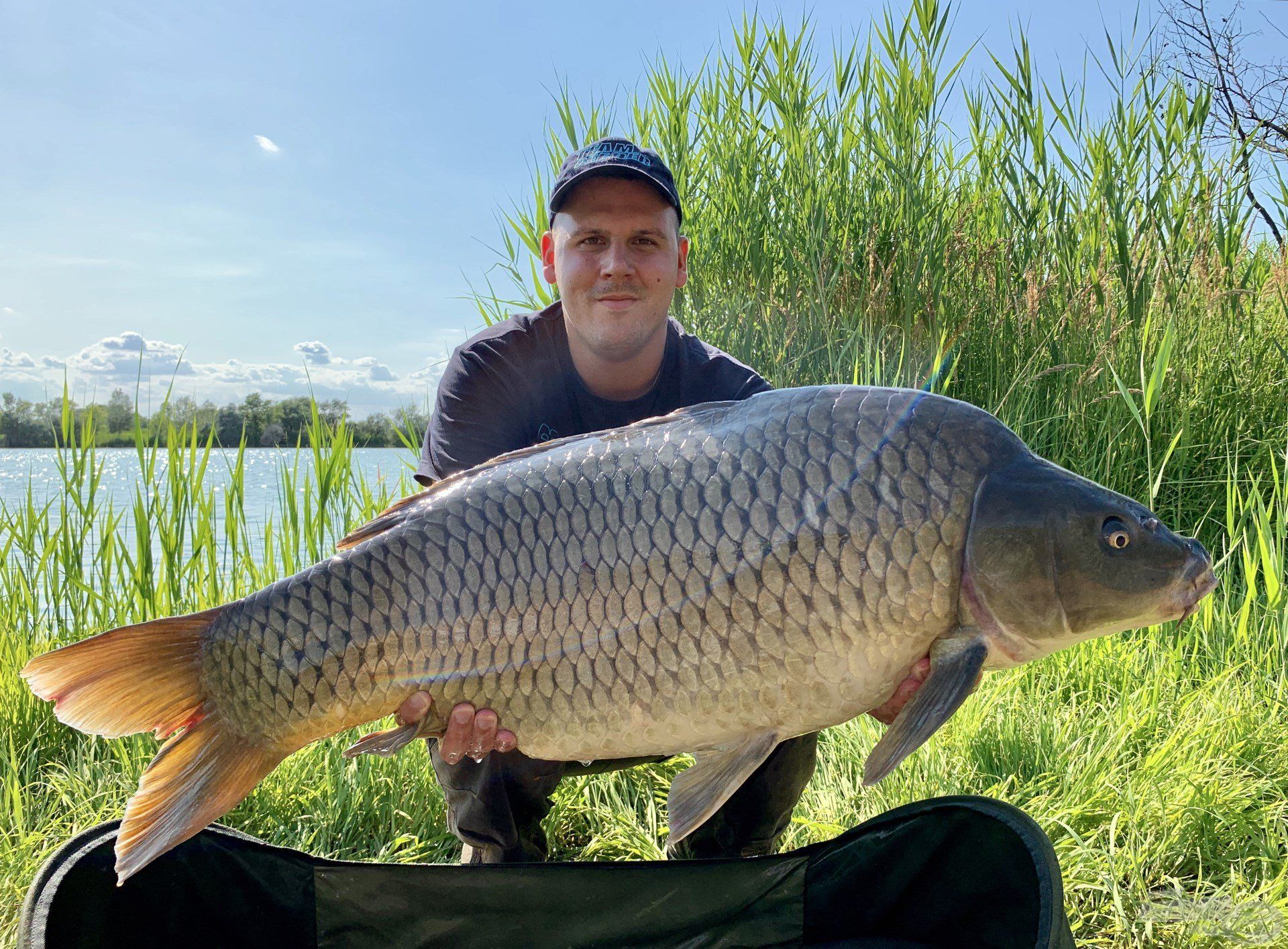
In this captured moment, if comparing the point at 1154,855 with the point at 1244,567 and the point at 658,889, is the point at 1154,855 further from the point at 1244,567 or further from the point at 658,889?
the point at 1244,567

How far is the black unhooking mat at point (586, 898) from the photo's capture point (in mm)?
1604

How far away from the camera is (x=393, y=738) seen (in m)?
1.41

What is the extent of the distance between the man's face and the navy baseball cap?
0.07 ft

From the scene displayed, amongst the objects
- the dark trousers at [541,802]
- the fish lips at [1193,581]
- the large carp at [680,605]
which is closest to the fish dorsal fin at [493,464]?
the large carp at [680,605]

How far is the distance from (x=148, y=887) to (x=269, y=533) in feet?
4.56

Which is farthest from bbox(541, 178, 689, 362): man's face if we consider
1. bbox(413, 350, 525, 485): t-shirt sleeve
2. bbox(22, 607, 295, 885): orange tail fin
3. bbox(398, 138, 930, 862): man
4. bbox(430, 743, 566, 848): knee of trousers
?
bbox(22, 607, 295, 885): orange tail fin

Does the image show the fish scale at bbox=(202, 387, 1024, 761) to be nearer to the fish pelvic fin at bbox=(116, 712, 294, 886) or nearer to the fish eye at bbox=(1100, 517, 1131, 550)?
the fish pelvic fin at bbox=(116, 712, 294, 886)

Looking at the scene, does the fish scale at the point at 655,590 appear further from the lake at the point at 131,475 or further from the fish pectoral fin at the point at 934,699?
the lake at the point at 131,475

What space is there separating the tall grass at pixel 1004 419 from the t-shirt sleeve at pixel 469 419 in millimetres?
740

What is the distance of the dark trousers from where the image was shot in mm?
1763

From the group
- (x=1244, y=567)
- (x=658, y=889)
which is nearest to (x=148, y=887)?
(x=658, y=889)

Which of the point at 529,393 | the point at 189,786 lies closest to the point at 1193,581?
the point at 529,393

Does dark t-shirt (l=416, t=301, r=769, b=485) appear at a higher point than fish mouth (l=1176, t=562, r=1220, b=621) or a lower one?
higher

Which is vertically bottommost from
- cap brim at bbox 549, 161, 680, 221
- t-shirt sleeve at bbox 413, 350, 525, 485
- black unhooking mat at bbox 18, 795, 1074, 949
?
black unhooking mat at bbox 18, 795, 1074, 949
